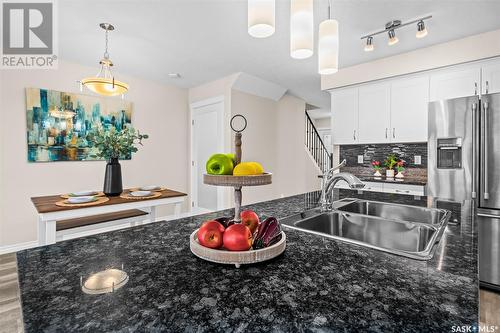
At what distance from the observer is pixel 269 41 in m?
2.98

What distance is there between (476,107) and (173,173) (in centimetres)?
447

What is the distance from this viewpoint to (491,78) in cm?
280

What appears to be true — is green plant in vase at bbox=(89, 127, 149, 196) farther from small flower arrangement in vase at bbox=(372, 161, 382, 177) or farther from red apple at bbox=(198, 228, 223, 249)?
small flower arrangement in vase at bbox=(372, 161, 382, 177)

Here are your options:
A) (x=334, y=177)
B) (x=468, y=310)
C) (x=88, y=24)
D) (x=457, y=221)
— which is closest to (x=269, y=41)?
(x=88, y=24)

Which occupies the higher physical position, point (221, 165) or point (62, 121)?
point (62, 121)

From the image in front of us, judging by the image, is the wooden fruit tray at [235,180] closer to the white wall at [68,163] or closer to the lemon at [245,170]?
the lemon at [245,170]

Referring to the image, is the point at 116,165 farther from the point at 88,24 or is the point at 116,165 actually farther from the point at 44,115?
the point at 44,115

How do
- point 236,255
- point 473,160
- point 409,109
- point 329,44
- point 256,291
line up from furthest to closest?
point 409,109, point 473,160, point 329,44, point 236,255, point 256,291

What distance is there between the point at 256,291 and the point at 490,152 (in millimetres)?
2975

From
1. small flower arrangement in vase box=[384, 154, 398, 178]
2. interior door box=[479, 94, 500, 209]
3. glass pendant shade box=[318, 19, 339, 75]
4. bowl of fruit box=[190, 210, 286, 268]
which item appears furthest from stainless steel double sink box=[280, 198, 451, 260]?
small flower arrangement in vase box=[384, 154, 398, 178]

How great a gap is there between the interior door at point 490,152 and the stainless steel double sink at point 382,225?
58.3 inches

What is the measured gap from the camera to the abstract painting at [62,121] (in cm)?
338

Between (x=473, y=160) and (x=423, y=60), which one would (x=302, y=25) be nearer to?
(x=473, y=160)

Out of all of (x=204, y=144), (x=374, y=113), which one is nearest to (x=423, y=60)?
A: (x=374, y=113)
